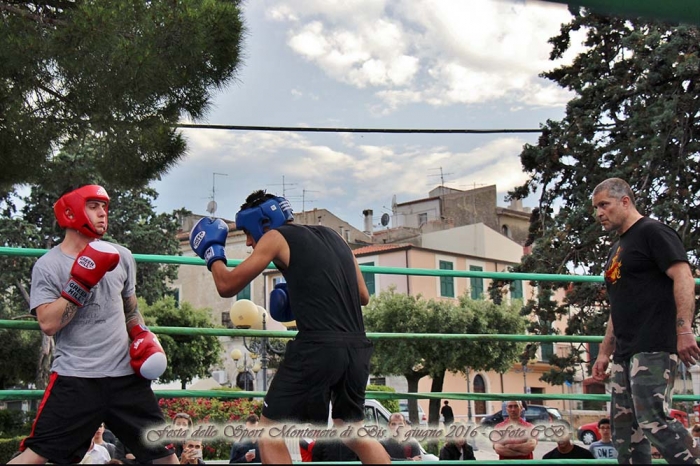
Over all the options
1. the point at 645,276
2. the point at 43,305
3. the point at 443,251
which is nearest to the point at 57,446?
the point at 43,305

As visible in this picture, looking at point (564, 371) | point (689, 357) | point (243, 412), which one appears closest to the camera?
point (689, 357)

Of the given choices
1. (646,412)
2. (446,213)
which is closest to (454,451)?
(646,412)

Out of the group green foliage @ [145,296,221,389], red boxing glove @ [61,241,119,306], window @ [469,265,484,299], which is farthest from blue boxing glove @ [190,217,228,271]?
window @ [469,265,484,299]

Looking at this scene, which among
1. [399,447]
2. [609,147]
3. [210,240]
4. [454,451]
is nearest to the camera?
[210,240]

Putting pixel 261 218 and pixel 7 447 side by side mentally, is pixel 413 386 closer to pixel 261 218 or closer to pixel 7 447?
pixel 7 447

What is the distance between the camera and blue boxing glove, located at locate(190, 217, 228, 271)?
338cm

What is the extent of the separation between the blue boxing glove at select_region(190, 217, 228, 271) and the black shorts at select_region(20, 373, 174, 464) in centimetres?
63

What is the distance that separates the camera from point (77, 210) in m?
3.54

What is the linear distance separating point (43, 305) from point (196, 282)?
39.6 m

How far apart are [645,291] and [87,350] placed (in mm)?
2631

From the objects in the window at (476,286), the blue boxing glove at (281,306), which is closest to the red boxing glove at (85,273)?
the blue boxing glove at (281,306)

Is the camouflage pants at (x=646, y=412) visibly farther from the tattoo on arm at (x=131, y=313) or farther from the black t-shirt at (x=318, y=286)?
the tattoo on arm at (x=131, y=313)

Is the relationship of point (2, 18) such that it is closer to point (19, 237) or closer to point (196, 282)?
point (19, 237)

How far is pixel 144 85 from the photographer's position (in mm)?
6918
